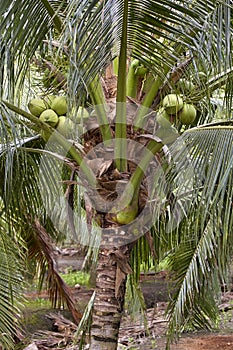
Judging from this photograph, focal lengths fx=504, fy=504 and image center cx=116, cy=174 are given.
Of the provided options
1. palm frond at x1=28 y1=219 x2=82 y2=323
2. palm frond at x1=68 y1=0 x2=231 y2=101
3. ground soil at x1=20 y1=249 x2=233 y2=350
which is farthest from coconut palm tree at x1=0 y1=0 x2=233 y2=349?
ground soil at x1=20 y1=249 x2=233 y2=350

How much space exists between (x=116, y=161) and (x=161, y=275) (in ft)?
18.3

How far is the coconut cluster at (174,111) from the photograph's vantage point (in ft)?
6.88

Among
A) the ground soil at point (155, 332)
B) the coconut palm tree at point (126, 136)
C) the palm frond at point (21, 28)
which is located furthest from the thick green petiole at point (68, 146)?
the ground soil at point (155, 332)

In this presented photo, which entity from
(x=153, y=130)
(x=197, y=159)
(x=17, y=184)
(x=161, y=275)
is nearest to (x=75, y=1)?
(x=197, y=159)

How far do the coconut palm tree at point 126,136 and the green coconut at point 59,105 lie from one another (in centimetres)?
9

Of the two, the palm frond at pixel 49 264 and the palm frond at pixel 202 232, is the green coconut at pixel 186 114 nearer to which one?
the palm frond at pixel 202 232

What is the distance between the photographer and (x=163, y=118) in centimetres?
218

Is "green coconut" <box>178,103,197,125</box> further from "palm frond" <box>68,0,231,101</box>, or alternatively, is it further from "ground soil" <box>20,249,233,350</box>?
"ground soil" <box>20,249,233,350</box>

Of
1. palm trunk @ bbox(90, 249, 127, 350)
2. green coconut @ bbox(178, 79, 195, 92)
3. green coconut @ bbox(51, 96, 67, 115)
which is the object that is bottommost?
palm trunk @ bbox(90, 249, 127, 350)

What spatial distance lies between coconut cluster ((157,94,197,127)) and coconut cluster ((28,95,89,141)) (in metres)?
0.36

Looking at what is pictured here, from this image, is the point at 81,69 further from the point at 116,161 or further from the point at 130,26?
the point at 116,161

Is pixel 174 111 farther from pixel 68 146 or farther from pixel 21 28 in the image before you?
pixel 21 28

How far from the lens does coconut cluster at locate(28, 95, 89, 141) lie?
225 centimetres

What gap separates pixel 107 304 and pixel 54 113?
93cm
